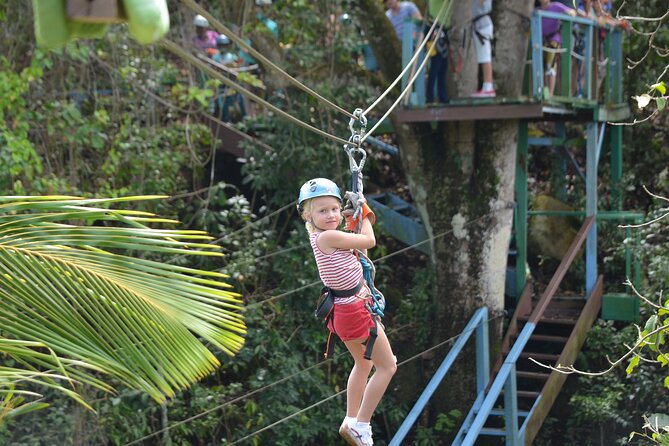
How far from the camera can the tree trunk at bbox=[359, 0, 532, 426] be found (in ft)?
37.8

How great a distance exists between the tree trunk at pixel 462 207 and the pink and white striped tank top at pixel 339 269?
5976 millimetres

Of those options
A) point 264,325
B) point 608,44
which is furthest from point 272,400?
point 608,44

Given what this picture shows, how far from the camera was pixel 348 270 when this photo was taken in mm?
5453

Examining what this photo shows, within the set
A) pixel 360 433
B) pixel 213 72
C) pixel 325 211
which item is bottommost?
pixel 360 433

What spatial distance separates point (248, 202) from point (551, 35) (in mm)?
3563

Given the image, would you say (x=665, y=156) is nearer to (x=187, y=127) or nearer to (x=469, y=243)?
(x=469, y=243)

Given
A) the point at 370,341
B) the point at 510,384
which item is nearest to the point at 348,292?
the point at 370,341

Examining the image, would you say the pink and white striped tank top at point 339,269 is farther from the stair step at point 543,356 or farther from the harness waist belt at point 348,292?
the stair step at point 543,356

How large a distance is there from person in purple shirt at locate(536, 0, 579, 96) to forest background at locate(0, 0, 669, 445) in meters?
1.66

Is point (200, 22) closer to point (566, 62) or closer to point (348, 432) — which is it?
point (566, 62)

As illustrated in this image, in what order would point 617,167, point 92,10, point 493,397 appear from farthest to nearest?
point 617,167
point 493,397
point 92,10

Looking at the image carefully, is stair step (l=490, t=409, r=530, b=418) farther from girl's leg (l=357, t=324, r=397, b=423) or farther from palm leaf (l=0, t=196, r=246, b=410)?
palm leaf (l=0, t=196, r=246, b=410)

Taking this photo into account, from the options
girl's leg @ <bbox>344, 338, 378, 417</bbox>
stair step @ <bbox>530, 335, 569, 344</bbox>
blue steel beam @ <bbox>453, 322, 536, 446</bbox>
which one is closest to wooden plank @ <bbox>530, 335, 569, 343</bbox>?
stair step @ <bbox>530, 335, 569, 344</bbox>

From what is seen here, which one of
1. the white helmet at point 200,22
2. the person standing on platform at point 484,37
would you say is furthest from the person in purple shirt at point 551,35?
the white helmet at point 200,22
